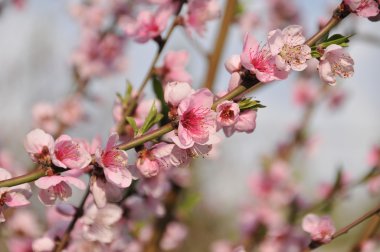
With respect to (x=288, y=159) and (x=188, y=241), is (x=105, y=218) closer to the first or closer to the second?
(x=288, y=159)

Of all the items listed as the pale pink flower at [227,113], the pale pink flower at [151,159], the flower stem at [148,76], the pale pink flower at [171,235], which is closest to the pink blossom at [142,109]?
the flower stem at [148,76]

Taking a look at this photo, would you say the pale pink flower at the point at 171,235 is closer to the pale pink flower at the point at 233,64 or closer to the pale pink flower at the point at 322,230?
the pale pink flower at the point at 322,230

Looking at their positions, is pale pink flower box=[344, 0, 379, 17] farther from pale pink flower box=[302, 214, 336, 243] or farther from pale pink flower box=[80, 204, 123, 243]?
pale pink flower box=[80, 204, 123, 243]

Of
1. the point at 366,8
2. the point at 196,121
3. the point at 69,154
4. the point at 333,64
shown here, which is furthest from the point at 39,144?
the point at 366,8

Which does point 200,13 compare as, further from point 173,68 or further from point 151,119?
point 151,119

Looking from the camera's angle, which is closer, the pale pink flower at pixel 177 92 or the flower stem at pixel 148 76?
the pale pink flower at pixel 177 92

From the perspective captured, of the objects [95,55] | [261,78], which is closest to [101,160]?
[261,78]

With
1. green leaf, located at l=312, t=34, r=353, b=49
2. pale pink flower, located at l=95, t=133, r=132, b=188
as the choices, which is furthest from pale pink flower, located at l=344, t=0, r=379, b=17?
pale pink flower, located at l=95, t=133, r=132, b=188

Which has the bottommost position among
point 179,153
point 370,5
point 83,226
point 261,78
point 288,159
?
point 288,159
